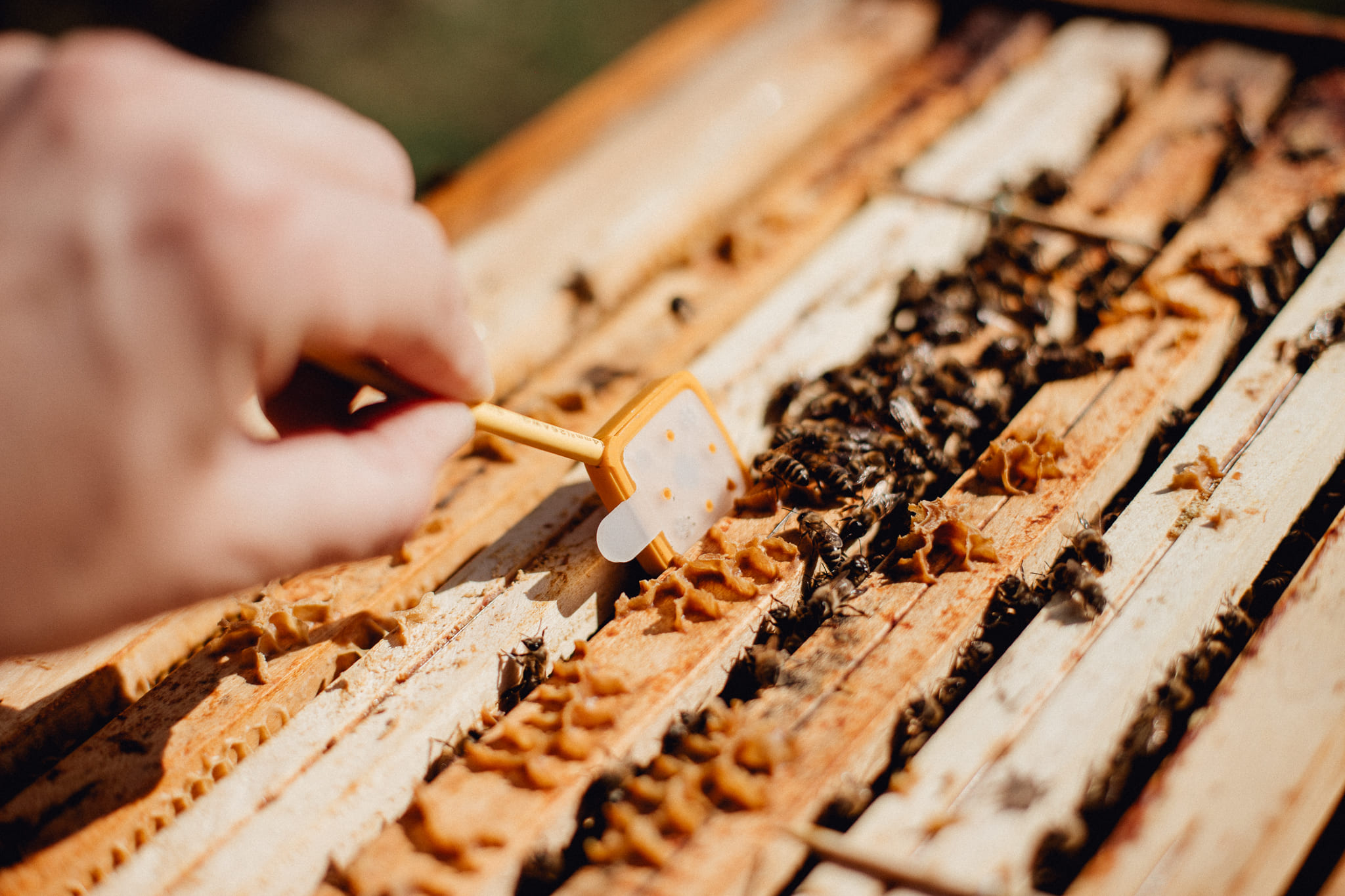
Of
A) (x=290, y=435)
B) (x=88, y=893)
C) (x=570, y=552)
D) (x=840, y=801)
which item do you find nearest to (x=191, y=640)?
(x=88, y=893)

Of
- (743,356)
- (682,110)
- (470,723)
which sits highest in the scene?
(682,110)

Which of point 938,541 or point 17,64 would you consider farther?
point 938,541

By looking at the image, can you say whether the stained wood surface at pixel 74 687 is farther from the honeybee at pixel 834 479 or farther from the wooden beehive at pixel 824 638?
the honeybee at pixel 834 479

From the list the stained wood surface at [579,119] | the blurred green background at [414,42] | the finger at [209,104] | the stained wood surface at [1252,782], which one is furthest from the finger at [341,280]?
the blurred green background at [414,42]

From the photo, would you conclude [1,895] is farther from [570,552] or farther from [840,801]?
[840,801]

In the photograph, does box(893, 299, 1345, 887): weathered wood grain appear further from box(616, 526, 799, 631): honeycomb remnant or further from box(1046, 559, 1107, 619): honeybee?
box(616, 526, 799, 631): honeycomb remnant

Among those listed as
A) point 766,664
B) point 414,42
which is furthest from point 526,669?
point 414,42

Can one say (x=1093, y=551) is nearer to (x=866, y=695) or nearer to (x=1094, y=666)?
(x=1094, y=666)
